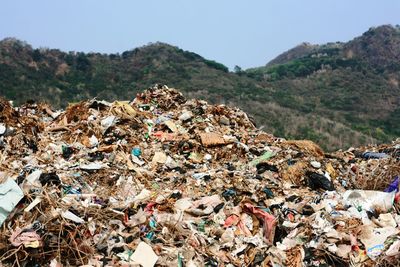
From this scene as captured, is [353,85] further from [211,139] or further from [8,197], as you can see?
[8,197]

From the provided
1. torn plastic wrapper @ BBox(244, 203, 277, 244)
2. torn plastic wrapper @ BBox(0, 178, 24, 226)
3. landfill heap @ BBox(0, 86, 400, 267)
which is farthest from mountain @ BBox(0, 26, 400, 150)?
torn plastic wrapper @ BBox(0, 178, 24, 226)

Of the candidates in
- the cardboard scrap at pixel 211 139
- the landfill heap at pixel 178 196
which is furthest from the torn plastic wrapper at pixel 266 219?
the cardboard scrap at pixel 211 139

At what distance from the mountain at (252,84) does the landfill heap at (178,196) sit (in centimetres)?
1318

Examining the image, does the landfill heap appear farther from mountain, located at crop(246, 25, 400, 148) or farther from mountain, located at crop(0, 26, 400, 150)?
mountain, located at crop(246, 25, 400, 148)

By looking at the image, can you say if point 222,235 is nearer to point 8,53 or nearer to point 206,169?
point 206,169

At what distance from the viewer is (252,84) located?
115 feet

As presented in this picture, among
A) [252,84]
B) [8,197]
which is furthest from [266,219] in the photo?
[252,84]

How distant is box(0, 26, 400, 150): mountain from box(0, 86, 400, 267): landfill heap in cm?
1318

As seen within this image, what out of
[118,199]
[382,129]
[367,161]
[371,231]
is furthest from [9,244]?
[382,129]

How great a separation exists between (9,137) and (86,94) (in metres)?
21.3

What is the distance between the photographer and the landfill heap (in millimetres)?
3959

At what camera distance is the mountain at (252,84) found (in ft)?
79.3

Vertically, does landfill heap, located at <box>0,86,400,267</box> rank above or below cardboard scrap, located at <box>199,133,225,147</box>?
below

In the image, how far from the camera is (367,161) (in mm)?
7828
